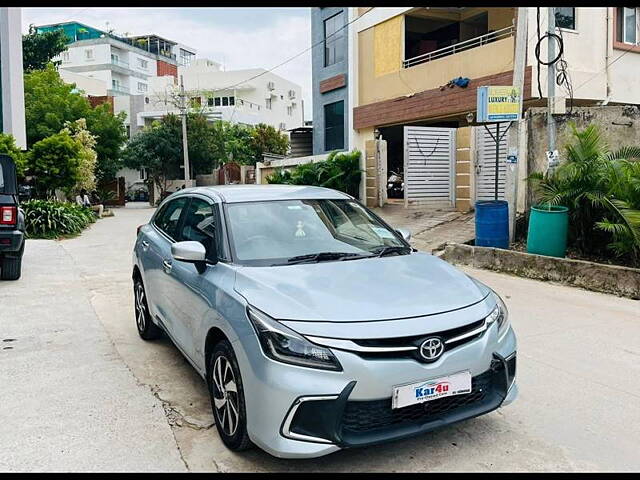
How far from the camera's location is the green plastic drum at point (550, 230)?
8.45 meters

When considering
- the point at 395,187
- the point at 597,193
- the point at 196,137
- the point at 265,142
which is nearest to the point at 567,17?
the point at 395,187

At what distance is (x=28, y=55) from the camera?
118 feet

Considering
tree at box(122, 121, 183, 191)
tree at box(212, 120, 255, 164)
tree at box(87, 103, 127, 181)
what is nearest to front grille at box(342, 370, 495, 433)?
tree at box(87, 103, 127, 181)

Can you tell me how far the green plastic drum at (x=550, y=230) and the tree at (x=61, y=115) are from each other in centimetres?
2838

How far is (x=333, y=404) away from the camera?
9.06ft

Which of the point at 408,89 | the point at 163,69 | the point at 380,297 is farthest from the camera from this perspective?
the point at 163,69

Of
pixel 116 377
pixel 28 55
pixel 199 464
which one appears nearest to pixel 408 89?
pixel 116 377

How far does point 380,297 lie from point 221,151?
117ft

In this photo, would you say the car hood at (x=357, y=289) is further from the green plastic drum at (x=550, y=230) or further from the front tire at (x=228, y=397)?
the green plastic drum at (x=550, y=230)

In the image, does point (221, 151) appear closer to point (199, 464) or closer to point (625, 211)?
point (625, 211)

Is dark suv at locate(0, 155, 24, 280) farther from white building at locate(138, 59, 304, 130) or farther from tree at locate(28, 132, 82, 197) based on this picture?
white building at locate(138, 59, 304, 130)

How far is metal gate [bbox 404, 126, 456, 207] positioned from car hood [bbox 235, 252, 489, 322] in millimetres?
11147

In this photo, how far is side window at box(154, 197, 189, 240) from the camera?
4.95 m

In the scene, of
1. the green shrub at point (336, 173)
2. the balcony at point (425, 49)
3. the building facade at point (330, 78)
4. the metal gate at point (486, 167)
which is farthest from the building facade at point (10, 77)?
the metal gate at point (486, 167)
